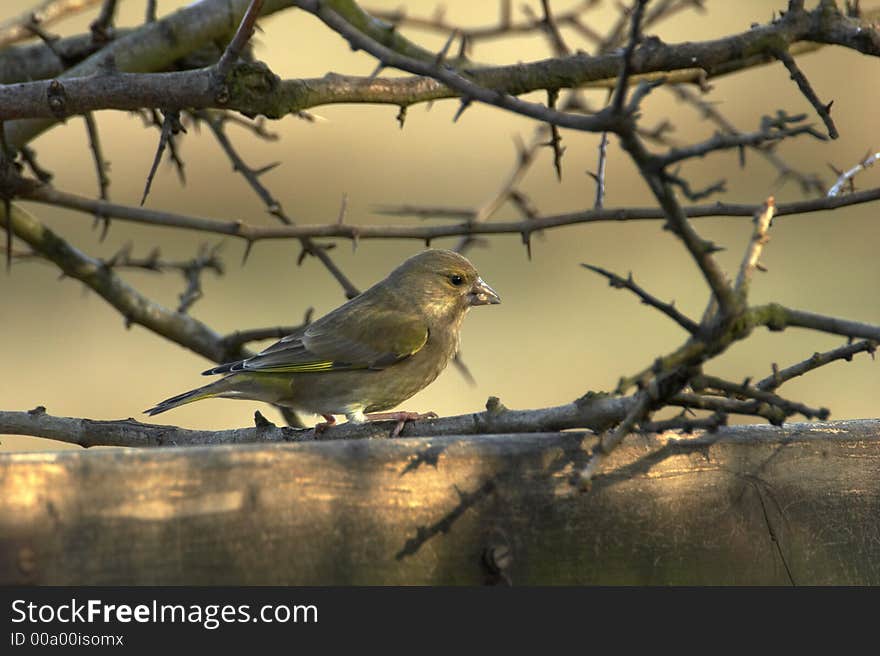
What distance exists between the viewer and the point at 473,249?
42.7ft

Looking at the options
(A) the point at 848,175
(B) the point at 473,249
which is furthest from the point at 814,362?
(B) the point at 473,249

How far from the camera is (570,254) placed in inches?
522

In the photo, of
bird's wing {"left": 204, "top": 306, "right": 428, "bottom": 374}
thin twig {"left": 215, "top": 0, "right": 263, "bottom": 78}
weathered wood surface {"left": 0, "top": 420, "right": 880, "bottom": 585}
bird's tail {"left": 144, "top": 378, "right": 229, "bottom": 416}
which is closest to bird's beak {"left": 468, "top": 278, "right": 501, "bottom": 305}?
bird's wing {"left": 204, "top": 306, "right": 428, "bottom": 374}

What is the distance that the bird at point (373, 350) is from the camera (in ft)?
16.9

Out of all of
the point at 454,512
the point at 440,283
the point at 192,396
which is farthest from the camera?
the point at 440,283

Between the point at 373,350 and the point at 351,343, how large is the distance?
0.11 m

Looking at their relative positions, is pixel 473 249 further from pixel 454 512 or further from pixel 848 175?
pixel 454 512

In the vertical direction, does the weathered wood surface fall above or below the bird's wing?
below

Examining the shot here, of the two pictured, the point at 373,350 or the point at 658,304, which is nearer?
the point at 658,304

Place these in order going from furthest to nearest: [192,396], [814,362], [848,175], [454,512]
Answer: [192,396]
[848,175]
[814,362]
[454,512]

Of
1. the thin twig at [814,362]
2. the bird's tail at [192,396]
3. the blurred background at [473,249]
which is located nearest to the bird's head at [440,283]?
the bird's tail at [192,396]

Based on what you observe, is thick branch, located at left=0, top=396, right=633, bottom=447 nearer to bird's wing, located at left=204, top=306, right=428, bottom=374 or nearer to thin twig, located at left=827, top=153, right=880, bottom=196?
thin twig, located at left=827, top=153, right=880, bottom=196

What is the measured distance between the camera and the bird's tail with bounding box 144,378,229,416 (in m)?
4.60

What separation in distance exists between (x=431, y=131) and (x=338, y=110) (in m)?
1.02
